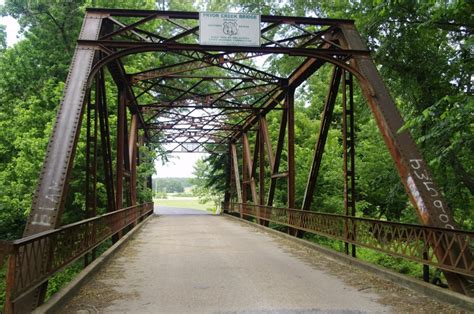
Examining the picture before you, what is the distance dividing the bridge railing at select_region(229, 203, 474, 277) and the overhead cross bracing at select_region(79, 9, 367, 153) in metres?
3.62

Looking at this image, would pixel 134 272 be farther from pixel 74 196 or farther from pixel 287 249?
pixel 74 196

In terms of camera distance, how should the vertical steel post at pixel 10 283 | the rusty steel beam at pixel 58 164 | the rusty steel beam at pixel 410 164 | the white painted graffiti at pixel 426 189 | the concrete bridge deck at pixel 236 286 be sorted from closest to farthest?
the vertical steel post at pixel 10 283 → the rusty steel beam at pixel 58 164 → the concrete bridge deck at pixel 236 286 → the rusty steel beam at pixel 410 164 → the white painted graffiti at pixel 426 189

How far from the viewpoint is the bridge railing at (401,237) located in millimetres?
5773

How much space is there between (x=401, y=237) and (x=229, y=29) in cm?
547

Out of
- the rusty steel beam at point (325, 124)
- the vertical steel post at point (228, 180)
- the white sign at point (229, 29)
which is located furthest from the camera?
the vertical steel post at point (228, 180)

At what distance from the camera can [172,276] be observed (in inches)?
307

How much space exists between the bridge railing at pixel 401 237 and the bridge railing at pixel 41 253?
4.91 meters

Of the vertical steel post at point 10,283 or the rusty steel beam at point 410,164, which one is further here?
the rusty steel beam at point 410,164

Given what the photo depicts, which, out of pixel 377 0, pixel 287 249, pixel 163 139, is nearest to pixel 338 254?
pixel 287 249

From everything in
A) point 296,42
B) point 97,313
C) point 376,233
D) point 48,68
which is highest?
point 48,68

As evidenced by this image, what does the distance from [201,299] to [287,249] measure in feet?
18.9

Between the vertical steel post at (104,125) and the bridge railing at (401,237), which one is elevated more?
the vertical steel post at (104,125)

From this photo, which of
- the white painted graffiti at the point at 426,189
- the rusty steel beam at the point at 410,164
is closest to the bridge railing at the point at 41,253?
the rusty steel beam at the point at 410,164

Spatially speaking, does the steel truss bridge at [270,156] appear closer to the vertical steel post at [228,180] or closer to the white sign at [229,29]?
the white sign at [229,29]
